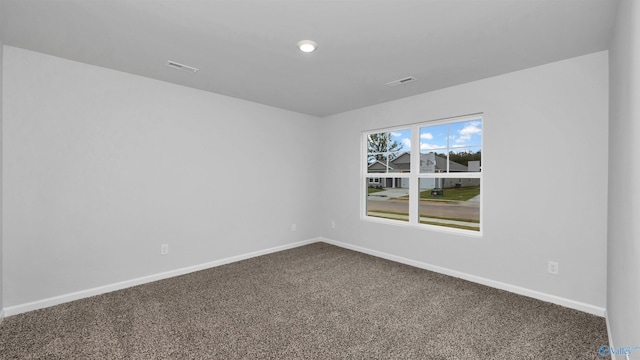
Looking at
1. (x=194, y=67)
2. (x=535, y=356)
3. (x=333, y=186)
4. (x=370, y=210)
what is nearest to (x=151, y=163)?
(x=194, y=67)

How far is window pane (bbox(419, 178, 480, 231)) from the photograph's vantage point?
3.53 metres

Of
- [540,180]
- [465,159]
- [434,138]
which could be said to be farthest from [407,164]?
[540,180]

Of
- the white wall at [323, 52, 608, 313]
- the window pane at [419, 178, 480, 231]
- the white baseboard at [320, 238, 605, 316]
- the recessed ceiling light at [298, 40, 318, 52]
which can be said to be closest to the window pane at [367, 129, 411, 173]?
the window pane at [419, 178, 480, 231]

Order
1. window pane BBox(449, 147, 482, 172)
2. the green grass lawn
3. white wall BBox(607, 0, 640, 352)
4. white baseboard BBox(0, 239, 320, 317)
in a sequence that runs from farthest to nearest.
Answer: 1. the green grass lawn
2. window pane BBox(449, 147, 482, 172)
3. white baseboard BBox(0, 239, 320, 317)
4. white wall BBox(607, 0, 640, 352)

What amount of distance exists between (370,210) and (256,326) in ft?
9.32

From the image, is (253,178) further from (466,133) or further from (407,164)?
(466,133)

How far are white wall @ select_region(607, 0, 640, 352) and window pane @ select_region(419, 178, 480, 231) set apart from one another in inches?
63.0

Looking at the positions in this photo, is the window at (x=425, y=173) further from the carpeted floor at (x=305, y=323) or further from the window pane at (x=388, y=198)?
the carpeted floor at (x=305, y=323)

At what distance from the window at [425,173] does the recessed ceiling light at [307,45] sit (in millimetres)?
2102

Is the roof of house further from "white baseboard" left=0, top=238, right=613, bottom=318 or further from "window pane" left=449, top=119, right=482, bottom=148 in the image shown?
"white baseboard" left=0, top=238, right=613, bottom=318

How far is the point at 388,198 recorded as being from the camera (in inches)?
181

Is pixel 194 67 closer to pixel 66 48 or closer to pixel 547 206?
pixel 66 48

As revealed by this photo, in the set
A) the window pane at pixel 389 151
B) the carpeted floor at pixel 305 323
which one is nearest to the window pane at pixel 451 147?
the window pane at pixel 389 151

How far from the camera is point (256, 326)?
7.50 ft
